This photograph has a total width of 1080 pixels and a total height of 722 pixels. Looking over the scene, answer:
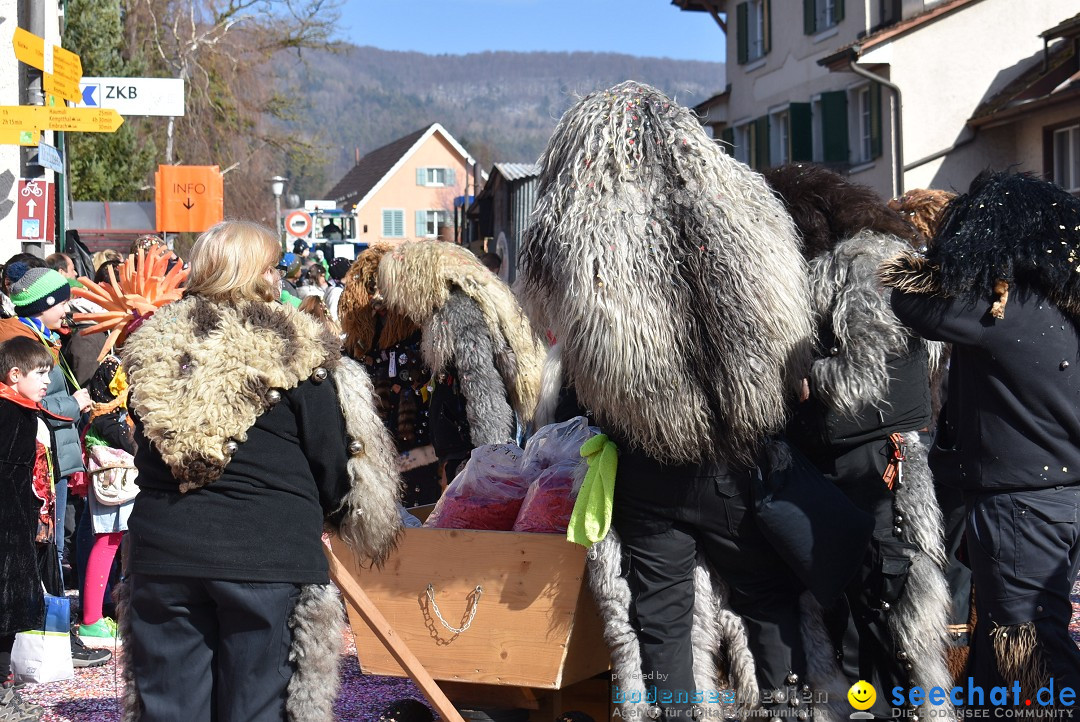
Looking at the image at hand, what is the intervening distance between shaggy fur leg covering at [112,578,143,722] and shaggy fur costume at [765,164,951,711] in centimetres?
224

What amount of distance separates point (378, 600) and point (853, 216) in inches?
84.3

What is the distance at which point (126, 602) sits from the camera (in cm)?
323

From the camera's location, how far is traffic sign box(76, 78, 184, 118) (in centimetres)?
1050

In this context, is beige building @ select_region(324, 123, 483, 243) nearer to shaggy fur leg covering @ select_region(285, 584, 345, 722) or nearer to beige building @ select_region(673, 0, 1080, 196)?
beige building @ select_region(673, 0, 1080, 196)

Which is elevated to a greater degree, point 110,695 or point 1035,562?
point 1035,562

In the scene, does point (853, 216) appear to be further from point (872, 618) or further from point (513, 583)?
point (513, 583)

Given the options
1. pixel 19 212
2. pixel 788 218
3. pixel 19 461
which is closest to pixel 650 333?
pixel 788 218

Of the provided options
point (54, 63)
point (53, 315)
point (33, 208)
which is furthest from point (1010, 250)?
point (33, 208)

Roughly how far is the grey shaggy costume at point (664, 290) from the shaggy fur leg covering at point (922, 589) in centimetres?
42

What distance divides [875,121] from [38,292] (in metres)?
16.6

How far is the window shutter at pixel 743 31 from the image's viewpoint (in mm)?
24594

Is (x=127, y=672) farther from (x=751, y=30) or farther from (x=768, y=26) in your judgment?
(x=751, y=30)

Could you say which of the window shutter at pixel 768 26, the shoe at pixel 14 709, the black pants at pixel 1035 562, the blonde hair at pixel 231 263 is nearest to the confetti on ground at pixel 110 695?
the shoe at pixel 14 709

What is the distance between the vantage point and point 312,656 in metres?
3.13
